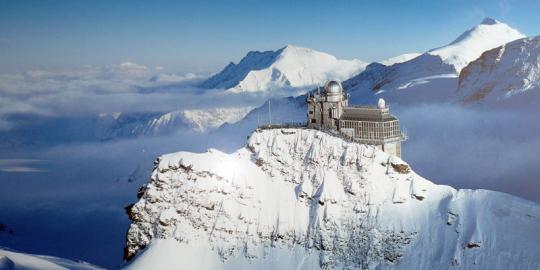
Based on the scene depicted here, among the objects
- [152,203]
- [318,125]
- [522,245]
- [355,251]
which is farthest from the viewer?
[318,125]

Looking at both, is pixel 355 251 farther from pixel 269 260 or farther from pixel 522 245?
pixel 522 245

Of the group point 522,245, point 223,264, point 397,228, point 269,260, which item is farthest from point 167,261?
point 522,245

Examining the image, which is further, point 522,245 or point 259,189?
point 259,189

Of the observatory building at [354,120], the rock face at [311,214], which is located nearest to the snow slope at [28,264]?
the rock face at [311,214]

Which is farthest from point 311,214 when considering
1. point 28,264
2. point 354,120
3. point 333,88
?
point 28,264

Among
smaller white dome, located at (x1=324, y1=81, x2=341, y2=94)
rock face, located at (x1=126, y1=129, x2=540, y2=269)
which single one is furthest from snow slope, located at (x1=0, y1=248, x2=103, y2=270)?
smaller white dome, located at (x1=324, y1=81, x2=341, y2=94)

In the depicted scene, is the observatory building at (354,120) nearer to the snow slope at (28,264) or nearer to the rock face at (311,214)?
the rock face at (311,214)

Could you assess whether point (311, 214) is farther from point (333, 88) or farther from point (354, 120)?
point (333, 88)
